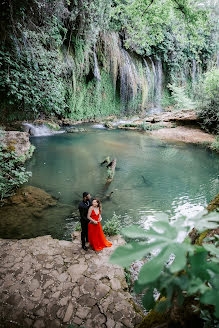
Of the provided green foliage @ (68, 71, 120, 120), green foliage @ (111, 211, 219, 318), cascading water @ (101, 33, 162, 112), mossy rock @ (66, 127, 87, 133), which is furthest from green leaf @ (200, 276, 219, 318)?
cascading water @ (101, 33, 162, 112)

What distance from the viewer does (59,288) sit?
2799 millimetres

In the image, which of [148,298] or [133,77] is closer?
[148,298]

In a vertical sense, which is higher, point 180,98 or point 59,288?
point 180,98

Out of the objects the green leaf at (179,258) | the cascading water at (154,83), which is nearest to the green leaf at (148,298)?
the green leaf at (179,258)

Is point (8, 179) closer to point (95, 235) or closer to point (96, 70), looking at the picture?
point (95, 235)

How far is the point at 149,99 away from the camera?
2269 cm

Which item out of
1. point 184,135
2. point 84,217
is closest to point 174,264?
point 84,217

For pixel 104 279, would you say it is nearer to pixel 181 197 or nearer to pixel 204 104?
pixel 181 197

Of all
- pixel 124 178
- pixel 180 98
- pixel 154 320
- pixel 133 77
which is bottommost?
pixel 124 178

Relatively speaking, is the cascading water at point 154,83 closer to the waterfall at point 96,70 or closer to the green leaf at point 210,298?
the waterfall at point 96,70

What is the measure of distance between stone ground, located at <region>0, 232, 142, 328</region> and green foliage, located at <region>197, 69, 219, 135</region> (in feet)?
46.1

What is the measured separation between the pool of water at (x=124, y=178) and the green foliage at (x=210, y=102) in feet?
13.6

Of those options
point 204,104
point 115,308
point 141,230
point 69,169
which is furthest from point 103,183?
point 204,104

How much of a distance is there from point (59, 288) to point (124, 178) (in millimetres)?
4962
